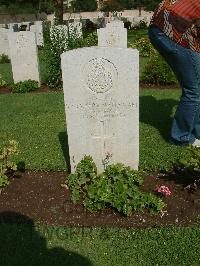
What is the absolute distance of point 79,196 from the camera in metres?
4.55

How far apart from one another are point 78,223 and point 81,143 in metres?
0.90

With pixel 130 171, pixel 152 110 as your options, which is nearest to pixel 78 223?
pixel 130 171

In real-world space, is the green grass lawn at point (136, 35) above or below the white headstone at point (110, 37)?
→ below

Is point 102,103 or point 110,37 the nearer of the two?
point 102,103

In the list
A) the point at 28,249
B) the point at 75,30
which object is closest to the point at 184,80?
the point at 28,249

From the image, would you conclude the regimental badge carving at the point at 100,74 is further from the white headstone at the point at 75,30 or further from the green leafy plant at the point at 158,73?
the white headstone at the point at 75,30

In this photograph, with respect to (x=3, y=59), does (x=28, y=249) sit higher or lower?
higher

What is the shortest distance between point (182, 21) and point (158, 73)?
5235 millimetres

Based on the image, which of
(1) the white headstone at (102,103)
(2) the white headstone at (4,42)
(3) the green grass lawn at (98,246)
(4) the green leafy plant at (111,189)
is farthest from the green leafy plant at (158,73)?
(2) the white headstone at (4,42)

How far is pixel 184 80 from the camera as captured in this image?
5.46 meters

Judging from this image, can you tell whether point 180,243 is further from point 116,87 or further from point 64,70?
point 64,70

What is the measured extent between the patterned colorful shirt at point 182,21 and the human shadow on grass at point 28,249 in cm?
268

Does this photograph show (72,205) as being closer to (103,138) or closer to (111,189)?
(111,189)

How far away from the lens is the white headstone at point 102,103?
4359mm
